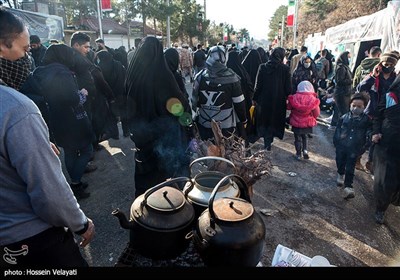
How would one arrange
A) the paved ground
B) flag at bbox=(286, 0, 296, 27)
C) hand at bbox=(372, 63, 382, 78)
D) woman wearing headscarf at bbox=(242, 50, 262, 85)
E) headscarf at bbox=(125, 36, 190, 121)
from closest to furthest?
the paved ground < headscarf at bbox=(125, 36, 190, 121) < hand at bbox=(372, 63, 382, 78) < woman wearing headscarf at bbox=(242, 50, 262, 85) < flag at bbox=(286, 0, 296, 27)

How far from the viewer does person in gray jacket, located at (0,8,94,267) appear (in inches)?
46.6

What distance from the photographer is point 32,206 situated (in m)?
1.31

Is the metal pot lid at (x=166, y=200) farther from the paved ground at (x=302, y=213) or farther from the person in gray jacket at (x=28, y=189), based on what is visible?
the paved ground at (x=302, y=213)

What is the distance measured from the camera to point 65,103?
333 cm

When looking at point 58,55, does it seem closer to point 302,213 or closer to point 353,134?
point 302,213

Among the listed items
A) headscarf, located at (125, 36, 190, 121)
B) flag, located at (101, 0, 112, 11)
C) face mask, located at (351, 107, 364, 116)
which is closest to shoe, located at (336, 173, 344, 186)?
face mask, located at (351, 107, 364, 116)

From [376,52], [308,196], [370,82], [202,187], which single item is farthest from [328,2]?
[202,187]

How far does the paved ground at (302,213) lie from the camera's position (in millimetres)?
2840

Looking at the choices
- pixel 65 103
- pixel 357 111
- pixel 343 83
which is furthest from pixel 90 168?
pixel 343 83

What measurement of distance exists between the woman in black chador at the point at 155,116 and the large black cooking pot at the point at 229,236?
68.1 inches

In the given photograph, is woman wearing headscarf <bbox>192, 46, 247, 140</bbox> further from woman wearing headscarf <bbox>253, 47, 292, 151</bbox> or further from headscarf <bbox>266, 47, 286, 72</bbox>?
headscarf <bbox>266, 47, 286, 72</bbox>

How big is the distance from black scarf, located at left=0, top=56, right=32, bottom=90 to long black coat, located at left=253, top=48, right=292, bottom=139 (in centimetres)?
370

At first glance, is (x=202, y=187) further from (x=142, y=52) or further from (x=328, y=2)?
(x=328, y=2)

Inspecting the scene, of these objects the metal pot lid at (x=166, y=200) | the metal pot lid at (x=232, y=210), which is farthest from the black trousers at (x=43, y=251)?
the metal pot lid at (x=232, y=210)
